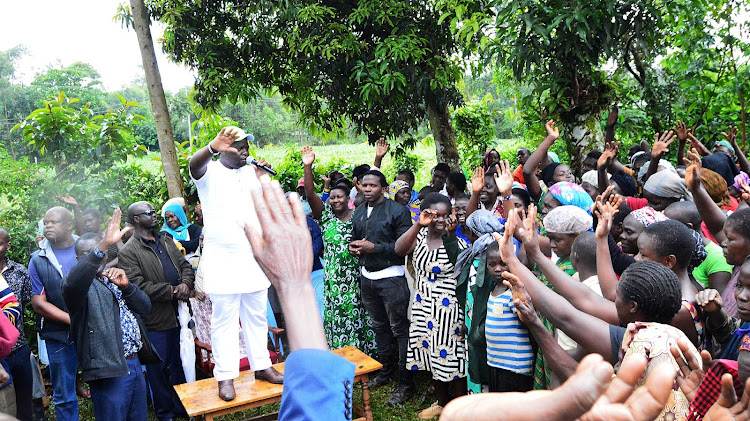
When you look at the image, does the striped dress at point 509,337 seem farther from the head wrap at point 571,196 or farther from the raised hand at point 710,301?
the raised hand at point 710,301

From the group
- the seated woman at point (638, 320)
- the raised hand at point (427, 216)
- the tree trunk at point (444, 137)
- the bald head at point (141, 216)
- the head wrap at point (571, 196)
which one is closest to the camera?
the seated woman at point (638, 320)

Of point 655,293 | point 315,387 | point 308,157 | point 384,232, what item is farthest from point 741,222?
point 308,157

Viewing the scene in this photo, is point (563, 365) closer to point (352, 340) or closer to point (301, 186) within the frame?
point (352, 340)

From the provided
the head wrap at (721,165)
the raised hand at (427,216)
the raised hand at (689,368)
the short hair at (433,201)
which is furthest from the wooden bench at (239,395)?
the head wrap at (721,165)

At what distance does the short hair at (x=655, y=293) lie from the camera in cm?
235

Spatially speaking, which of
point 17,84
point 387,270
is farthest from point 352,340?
A: point 17,84

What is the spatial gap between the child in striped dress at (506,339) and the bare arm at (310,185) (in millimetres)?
2936

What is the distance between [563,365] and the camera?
2.72 meters

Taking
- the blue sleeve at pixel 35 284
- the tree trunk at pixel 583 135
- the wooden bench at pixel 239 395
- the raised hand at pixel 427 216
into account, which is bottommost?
the wooden bench at pixel 239 395

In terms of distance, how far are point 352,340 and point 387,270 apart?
1031 millimetres

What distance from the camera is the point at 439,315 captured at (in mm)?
4840

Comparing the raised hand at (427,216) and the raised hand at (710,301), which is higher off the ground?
the raised hand at (427,216)

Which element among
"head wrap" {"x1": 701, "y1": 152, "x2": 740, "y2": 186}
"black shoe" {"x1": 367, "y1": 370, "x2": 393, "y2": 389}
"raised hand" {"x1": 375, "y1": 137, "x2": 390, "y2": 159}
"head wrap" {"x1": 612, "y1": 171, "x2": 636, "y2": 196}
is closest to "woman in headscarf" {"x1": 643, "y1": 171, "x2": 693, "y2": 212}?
"head wrap" {"x1": 612, "y1": 171, "x2": 636, "y2": 196}

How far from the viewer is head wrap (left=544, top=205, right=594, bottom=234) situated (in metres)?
3.60
